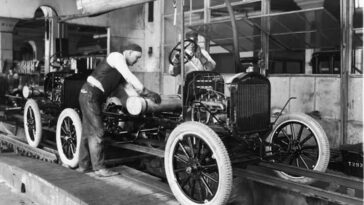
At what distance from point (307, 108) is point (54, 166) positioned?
4544 millimetres

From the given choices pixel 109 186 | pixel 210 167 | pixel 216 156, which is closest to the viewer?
pixel 216 156

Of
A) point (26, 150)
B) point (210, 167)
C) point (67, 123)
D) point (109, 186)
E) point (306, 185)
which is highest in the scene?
point (67, 123)

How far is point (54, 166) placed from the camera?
17.9 feet

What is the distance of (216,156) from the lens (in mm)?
3432

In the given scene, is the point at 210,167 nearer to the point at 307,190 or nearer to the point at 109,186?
the point at 307,190

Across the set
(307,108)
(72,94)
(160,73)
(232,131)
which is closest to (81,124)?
(72,94)

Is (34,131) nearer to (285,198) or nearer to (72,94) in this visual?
(72,94)

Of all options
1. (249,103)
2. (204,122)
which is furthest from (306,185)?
(204,122)

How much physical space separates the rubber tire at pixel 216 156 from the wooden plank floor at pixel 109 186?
0.76 ft

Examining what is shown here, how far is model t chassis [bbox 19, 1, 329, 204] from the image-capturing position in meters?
3.62

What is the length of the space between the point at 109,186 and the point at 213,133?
159 centimetres

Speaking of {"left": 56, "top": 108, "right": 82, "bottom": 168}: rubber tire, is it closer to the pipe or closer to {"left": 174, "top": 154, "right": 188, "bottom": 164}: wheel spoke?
{"left": 174, "top": 154, "right": 188, "bottom": 164}: wheel spoke

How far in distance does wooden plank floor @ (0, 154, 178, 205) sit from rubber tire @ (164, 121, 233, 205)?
9.1 inches

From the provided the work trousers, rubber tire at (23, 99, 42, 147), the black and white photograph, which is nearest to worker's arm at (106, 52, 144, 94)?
the black and white photograph
